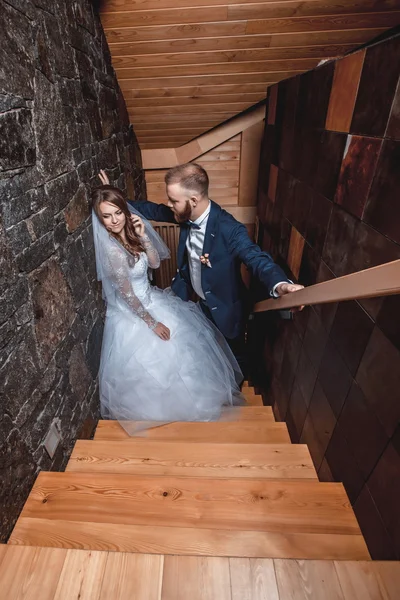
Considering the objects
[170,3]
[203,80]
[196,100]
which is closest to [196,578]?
[170,3]

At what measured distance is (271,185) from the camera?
278cm

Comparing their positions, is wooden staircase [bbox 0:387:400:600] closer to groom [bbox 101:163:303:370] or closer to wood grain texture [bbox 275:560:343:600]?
wood grain texture [bbox 275:560:343:600]

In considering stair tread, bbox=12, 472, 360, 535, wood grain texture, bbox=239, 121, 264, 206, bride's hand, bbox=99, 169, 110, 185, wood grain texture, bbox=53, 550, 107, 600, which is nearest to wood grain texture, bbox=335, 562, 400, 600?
stair tread, bbox=12, 472, 360, 535

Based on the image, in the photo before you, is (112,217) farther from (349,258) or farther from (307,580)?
(307,580)

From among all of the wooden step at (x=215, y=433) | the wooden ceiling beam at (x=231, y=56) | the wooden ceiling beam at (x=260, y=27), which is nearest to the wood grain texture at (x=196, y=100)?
the wooden ceiling beam at (x=231, y=56)

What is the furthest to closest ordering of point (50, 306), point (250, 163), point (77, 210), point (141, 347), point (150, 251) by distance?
point (250, 163) < point (150, 251) < point (141, 347) < point (77, 210) < point (50, 306)

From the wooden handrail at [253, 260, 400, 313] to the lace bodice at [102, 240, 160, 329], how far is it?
1.18 meters

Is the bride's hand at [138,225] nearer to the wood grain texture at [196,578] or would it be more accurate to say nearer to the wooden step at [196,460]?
the wooden step at [196,460]

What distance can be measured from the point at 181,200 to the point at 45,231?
34.9 inches

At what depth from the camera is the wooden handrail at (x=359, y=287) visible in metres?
0.69

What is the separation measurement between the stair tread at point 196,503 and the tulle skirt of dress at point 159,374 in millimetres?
635

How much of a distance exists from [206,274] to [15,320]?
1383 mm

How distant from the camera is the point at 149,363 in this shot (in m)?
2.13

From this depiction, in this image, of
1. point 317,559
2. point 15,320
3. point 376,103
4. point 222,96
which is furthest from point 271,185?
point 317,559
